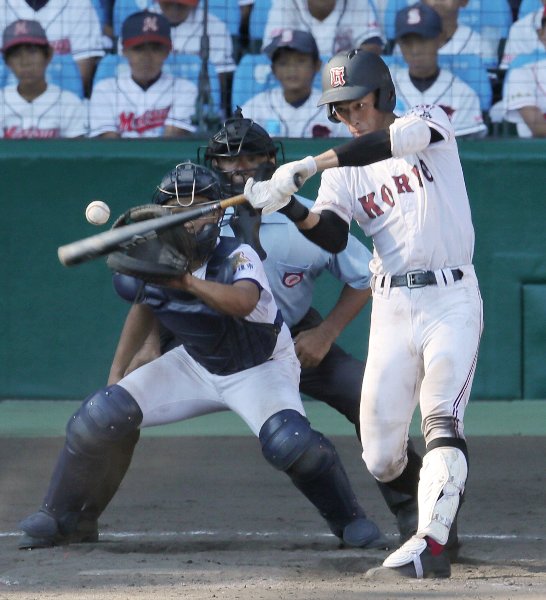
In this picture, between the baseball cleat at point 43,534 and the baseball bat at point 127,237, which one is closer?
the baseball bat at point 127,237

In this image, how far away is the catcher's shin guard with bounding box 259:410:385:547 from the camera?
13.4 ft

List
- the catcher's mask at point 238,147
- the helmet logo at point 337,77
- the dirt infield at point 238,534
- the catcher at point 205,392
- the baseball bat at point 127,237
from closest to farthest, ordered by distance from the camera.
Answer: the dirt infield at point 238,534, the baseball bat at point 127,237, the helmet logo at point 337,77, the catcher at point 205,392, the catcher's mask at point 238,147

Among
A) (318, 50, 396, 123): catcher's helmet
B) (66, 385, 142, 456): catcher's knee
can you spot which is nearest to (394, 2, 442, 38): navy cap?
(318, 50, 396, 123): catcher's helmet

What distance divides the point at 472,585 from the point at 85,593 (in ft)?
3.74

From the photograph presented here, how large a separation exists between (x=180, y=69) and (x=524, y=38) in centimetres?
214

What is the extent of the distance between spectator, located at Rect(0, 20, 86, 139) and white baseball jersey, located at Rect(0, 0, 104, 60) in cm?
6

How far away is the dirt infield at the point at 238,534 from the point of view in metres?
3.62

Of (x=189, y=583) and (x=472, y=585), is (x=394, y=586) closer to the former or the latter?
(x=472, y=585)

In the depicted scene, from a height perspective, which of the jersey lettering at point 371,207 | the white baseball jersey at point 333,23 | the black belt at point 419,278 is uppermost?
the white baseball jersey at point 333,23

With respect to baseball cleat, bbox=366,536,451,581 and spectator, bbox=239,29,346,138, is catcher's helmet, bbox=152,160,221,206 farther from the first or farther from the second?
spectator, bbox=239,29,346,138

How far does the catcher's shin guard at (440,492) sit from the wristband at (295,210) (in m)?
0.85

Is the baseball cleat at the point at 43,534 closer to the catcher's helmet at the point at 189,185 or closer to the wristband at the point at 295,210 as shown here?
the catcher's helmet at the point at 189,185

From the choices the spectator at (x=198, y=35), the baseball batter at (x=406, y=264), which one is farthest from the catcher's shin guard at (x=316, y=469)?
the spectator at (x=198, y=35)

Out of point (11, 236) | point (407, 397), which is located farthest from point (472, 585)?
point (11, 236)
